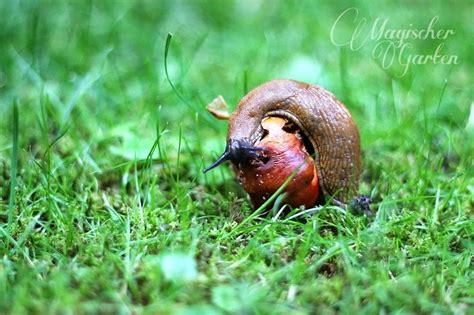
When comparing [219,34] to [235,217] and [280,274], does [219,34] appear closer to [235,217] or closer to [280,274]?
[235,217]

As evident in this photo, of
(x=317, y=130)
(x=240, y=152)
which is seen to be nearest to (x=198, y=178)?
Result: (x=240, y=152)

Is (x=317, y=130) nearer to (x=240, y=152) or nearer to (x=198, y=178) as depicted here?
(x=240, y=152)

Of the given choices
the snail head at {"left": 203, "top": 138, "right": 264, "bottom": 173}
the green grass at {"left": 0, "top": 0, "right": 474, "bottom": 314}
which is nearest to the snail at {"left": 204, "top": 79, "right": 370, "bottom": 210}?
the snail head at {"left": 203, "top": 138, "right": 264, "bottom": 173}

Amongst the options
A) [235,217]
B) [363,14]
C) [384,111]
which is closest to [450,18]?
[363,14]

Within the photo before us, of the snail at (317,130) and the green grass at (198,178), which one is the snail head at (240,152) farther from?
the green grass at (198,178)

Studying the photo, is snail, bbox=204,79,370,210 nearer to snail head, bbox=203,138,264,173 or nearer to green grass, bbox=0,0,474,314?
snail head, bbox=203,138,264,173
